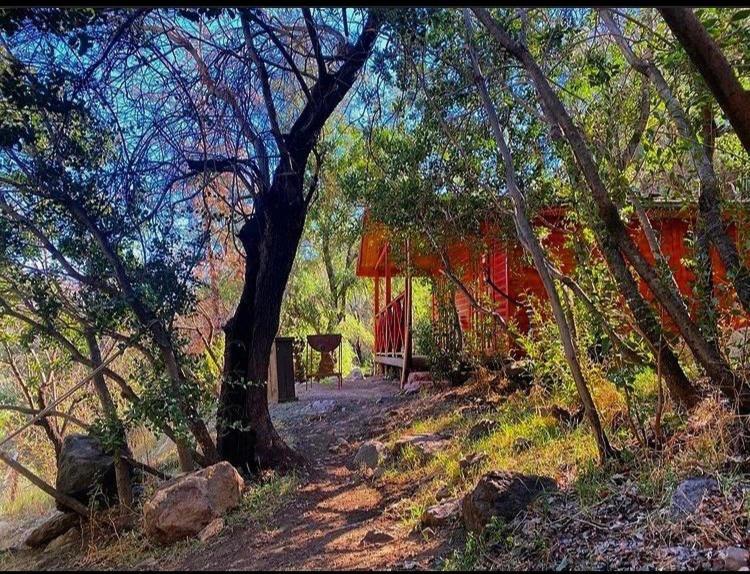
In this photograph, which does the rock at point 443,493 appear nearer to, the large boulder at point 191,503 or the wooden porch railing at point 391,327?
the large boulder at point 191,503

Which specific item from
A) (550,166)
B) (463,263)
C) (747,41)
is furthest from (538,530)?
(463,263)

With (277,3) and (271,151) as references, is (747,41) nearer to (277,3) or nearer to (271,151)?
(277,3)

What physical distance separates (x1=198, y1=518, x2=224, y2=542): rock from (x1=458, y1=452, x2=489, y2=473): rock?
5.45ft

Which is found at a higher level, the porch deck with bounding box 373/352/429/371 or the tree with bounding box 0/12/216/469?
the tree with bounding box 0/12/216/469

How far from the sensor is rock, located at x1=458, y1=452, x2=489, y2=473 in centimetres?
370

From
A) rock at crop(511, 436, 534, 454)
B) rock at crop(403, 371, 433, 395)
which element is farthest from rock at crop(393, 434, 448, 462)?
rock at crop(403, 371, 433, 395)

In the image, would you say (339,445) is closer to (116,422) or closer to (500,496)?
(116,422)

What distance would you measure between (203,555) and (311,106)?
3.79 m

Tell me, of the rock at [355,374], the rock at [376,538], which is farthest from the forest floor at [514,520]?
the rock at [355,374]

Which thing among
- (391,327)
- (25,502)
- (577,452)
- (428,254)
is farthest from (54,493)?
(391,327)

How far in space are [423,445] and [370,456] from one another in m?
0.56

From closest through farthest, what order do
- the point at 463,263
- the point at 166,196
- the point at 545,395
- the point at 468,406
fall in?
the point at 166,196 → the point at 545,395 → the point at 468,406 → the point at 463,263

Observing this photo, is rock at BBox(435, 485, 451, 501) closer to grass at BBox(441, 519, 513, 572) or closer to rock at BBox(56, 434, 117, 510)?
grass at BBox(441, 519, 513, 572)

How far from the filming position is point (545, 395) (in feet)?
16.8
